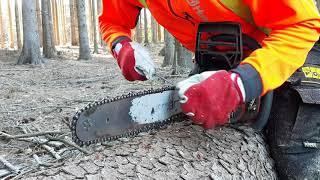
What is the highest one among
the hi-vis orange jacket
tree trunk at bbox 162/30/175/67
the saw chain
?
the hi-vis orange jacket

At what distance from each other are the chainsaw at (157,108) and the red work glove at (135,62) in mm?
190

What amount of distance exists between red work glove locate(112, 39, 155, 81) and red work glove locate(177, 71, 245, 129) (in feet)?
1.52

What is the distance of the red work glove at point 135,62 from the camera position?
5.73 feet

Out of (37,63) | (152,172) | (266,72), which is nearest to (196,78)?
(266,72)

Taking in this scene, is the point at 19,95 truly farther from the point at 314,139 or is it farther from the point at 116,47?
the point at 314,139

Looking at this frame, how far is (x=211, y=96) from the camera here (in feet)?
4.07

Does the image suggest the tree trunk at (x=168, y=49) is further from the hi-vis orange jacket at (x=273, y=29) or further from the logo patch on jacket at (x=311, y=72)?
the hi-vis orange jacket at (x=273, y=29)

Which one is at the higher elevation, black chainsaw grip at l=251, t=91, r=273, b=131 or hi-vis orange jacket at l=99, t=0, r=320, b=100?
hi-vis orange jacket at l=99, t=0, r=320, b=100

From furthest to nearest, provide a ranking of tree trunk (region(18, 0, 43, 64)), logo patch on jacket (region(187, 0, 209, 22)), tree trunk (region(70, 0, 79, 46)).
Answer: tree trunk (region(70, 0, 79, 46))
tree trunk (region(18, 0, 43, 64))
logo patch on jacket (region(187, 0, 209, 22))

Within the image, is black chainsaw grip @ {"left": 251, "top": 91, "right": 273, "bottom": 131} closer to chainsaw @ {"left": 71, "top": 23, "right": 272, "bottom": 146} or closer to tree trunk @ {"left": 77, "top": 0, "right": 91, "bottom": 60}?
chainsaw @ {"left": 71, "top": 23, "right": 272, "bottom": 146}

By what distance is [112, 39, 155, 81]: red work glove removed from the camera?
1.75 m

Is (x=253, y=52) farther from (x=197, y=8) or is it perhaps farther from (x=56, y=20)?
(x=56, y=20)

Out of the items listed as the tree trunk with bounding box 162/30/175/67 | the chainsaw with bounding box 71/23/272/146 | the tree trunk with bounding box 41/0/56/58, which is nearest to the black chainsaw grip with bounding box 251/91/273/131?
the chainsaw with bounding box 71/23/272/146

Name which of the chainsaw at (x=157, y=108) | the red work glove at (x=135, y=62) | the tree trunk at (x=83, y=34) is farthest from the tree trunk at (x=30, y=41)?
the chainsaw at (x=157, y=108)
